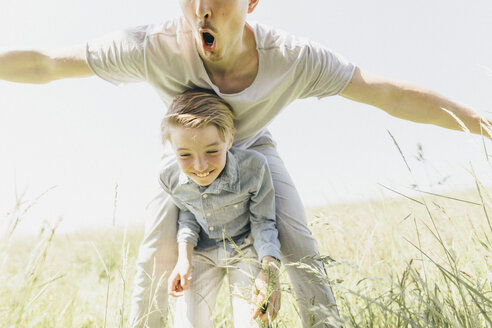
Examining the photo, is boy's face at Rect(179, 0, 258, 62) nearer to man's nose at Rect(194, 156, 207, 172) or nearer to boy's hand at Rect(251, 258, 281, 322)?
man's nose at Rect(194, 156, 207, 172)

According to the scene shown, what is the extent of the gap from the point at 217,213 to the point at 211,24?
989 mm

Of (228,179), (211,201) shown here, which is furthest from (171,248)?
(228,179)

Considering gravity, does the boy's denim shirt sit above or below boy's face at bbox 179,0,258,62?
below

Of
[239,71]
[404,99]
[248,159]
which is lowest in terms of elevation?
[248,159]

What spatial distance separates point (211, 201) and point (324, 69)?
0.97 m

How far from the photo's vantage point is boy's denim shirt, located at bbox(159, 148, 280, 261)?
210cm

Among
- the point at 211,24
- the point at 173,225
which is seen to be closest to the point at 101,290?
the point at 173,225

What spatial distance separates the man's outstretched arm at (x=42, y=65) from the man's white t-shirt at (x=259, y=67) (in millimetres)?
79

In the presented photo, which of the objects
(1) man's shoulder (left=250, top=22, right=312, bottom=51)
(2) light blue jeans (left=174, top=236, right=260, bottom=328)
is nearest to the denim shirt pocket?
(2) light blue jeans (left=174, top=236, right=260, bottom=328)

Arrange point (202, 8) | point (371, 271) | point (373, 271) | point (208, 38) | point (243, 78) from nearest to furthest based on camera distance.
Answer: point (202, 8) → point (208, 38) → point (243, 78) → point (371, 271) → point (373, 271)

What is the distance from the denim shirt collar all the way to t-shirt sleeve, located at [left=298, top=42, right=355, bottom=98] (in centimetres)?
61

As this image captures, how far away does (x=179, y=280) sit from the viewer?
6.72ft

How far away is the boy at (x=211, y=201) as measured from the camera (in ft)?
6.54

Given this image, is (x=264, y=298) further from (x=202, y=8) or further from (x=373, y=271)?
(x=373, y=271)
